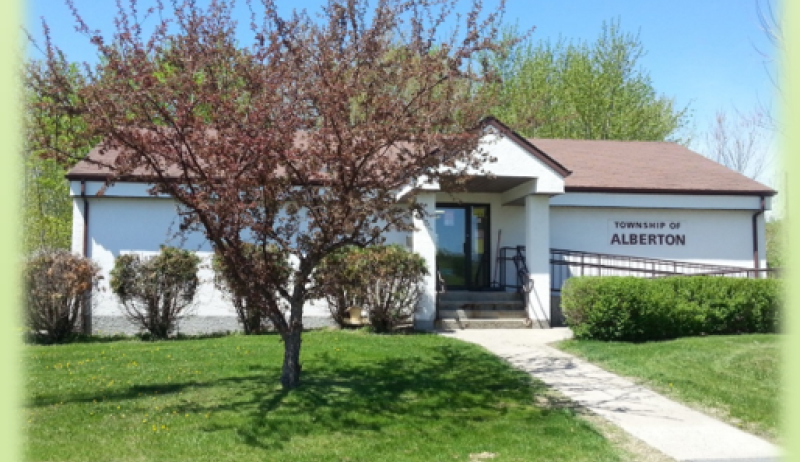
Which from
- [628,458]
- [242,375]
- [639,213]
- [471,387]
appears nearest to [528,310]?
[639,213]

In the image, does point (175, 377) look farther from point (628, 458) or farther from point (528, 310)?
point (528, 310)

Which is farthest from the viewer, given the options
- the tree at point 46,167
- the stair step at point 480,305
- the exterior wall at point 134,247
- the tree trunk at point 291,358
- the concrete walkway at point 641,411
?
the stair step at point 480,305

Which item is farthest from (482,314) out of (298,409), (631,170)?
(298,409)

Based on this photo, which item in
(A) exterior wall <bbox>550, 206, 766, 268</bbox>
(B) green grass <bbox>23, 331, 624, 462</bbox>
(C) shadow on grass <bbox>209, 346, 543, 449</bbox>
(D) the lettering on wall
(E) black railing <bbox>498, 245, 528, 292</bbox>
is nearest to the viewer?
(B) green grass <bbox>23, 331, 624, 462</bbox>

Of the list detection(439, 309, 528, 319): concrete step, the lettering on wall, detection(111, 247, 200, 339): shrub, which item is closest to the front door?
detection(439, 309, 528, 319): concrete step

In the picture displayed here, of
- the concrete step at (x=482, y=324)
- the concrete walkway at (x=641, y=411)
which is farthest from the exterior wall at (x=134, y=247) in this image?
the concrete walkway at (x=641, y=411)

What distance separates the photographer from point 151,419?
6586 millimetres

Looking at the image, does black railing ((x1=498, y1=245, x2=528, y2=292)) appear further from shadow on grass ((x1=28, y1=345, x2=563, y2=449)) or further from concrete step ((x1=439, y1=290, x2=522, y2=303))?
shadow on grass ((x1=28, y1=345, x2=563, y2=449))

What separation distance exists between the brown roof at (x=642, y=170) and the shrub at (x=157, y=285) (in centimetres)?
885

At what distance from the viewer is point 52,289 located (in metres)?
12.1

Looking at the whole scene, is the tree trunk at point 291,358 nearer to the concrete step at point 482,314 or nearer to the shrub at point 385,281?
the shrub at point 385,281

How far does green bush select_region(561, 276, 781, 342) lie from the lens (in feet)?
36.6

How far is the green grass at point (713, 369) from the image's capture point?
23.6 ft

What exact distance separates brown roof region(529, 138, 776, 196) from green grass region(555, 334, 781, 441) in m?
5.11
